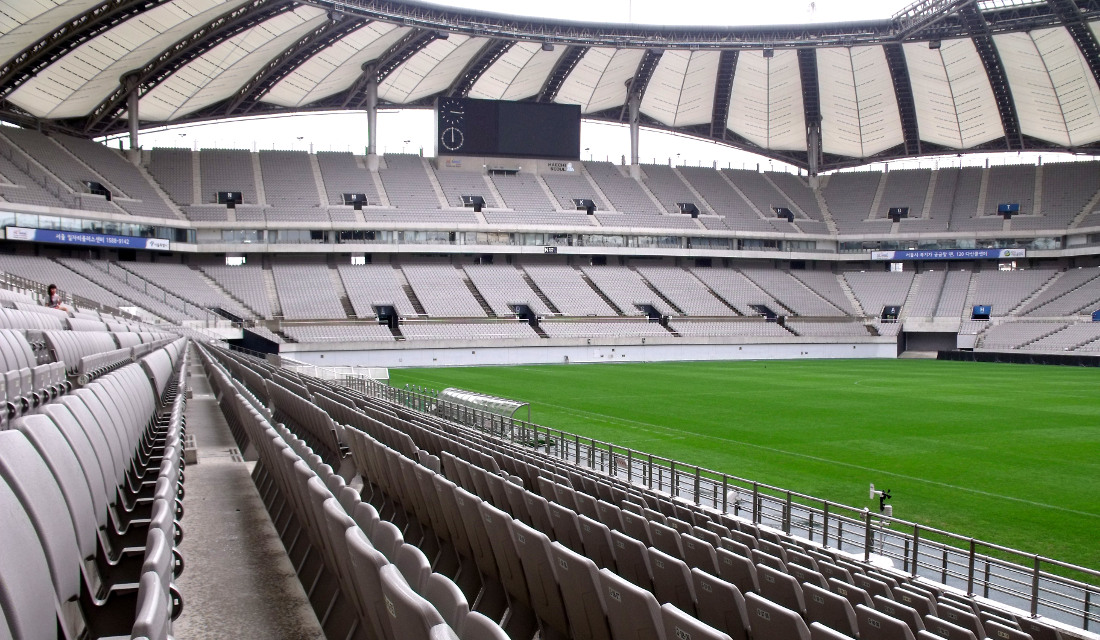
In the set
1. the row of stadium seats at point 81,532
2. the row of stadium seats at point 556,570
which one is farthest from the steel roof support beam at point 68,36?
the row of stadium seats at point 81,532

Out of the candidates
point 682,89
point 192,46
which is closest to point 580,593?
point 192,46

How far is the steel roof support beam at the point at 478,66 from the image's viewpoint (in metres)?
54.3

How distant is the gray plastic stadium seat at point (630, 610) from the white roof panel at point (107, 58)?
41960 millimetres

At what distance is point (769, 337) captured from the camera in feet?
183

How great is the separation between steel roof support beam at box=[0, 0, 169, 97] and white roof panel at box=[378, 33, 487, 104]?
1787 cm

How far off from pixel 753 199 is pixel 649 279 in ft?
42.4

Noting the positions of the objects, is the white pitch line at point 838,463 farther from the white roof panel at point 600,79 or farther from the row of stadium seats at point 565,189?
the row of stadium seats at point 565,189

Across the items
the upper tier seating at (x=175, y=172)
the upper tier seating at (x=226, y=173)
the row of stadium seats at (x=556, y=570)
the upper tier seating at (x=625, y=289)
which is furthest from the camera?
the upper tier seating at (x=625, y=289)

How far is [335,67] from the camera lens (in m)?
52.4

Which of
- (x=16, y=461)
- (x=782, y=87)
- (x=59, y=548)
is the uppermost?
(x=782, y=87)

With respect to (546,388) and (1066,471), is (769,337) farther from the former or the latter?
(1066,471)

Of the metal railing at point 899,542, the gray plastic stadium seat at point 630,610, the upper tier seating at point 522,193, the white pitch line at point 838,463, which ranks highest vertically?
the upper tier seating at point 522,193

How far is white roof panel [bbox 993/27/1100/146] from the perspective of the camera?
48031mm

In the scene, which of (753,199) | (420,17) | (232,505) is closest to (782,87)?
(753,199)
